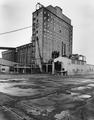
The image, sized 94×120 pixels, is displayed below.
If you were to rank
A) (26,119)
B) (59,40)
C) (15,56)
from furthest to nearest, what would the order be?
(15,56)
(59,40)
(26,119)

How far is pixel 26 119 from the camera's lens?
362 centimetres

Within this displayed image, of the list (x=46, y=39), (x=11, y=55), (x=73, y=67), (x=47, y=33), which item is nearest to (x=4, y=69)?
(x=46, y=39)

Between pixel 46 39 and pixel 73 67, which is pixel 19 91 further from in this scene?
pixel 46 39

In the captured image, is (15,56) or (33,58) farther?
(15,56)

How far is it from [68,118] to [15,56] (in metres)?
73.3

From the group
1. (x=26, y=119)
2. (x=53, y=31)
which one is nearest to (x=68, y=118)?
(x=26, y=119)

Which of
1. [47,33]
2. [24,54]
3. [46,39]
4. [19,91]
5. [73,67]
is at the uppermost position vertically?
[47,33]

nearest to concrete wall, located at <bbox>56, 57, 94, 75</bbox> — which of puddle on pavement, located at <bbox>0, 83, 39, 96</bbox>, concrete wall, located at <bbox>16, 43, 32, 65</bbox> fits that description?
concrete wall, located at <bbox>16, 43, 32, 65</bbox>

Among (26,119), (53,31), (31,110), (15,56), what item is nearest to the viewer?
(26,119)

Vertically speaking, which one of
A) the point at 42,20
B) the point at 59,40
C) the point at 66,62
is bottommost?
the point at 66,62

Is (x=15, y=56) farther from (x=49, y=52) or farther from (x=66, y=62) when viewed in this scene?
(x=66, y=62)

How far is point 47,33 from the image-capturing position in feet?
176

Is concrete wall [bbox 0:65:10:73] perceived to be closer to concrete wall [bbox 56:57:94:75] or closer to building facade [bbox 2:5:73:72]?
building facade [bbox 2:5:73:72]

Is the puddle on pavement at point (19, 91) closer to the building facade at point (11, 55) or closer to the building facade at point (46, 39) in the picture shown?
the building facade at point (46, 39)
